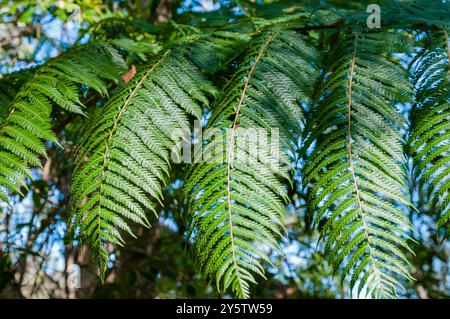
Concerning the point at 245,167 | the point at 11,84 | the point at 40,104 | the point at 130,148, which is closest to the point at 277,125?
the point at 245,167

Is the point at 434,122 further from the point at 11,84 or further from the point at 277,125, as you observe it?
the point at 11,84

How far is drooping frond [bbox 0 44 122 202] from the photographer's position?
0.83 metres

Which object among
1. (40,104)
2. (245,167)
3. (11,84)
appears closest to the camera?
(245,167)

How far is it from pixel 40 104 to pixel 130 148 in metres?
0.23

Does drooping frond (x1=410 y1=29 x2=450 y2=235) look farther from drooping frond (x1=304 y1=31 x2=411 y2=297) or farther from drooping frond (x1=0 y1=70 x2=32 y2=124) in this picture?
drooping frond (x1=0 y1=70 x2=32 y2=124)

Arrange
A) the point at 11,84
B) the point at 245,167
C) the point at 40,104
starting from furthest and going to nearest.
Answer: the point at 11,84
the point at 40,104
the point at 245,167

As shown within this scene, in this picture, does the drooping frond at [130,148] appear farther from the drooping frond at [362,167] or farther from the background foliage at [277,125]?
the drooping frond at [362,167]

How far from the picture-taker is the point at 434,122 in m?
0.83

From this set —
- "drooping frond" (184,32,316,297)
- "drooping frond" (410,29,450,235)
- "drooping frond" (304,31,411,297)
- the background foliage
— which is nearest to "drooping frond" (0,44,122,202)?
the background foliage

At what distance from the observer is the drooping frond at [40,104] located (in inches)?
32.7

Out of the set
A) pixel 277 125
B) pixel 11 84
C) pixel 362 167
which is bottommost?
pixel 362 167

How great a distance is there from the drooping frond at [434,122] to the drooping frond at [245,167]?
22 cm

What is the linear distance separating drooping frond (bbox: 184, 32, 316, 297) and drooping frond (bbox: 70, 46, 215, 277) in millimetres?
74
